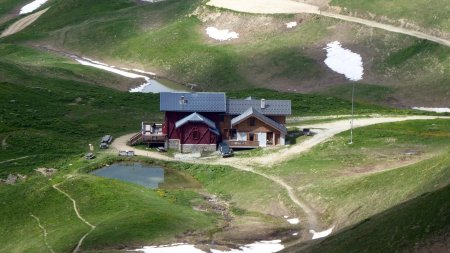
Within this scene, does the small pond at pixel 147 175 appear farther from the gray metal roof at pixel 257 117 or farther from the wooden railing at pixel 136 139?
the gray metal roof at pixel 257 117

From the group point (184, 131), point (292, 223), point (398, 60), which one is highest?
point (398, 60)

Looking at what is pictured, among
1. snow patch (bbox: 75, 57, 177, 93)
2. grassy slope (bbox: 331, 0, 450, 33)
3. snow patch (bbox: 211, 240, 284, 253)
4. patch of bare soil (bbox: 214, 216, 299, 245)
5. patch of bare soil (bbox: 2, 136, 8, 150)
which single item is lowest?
snow patch (bbox: 211, 240, 284, 253)

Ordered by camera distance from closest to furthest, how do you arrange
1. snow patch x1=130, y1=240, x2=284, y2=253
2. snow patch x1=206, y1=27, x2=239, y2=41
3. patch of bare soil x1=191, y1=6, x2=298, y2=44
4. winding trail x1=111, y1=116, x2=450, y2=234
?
snow patch x1=130, y1=240, x2=284, y2=253, winding trail x1=111, y1=116, x2=450, y2=234, patch of bare soil x1=191, y1=6, x2=298, y2=44, snow patch x1=206, y1=27, x2=239, y2=41

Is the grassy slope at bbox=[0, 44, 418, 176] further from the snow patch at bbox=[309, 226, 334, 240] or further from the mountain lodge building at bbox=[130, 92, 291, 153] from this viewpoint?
the snow patch at bbox=[309, 226, 334, 240]

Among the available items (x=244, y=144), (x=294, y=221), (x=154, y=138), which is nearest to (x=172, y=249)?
(x=294, y=221)

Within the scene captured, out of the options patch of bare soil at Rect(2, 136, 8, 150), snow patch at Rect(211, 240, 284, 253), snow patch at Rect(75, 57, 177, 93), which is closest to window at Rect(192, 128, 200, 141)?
patch of bare soil at Rect(2, 136, 8, 150)

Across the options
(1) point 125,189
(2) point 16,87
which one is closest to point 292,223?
(1) point 125,189

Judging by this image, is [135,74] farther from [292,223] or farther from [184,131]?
[292,223]

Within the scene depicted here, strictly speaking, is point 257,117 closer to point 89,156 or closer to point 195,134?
point 195,134
